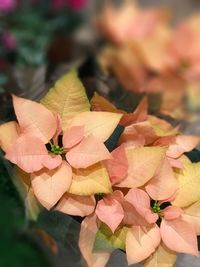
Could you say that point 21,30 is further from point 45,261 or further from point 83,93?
point 45,261

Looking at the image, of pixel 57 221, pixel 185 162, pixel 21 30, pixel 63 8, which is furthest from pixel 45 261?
pixel 63 8

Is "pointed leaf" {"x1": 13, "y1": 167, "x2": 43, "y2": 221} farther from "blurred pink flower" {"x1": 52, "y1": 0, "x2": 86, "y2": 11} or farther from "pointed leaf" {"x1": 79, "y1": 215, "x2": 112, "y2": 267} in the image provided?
"blurred pink flower" {"x1": 52, "y1": 0, "x2": 86, "y2": 11}

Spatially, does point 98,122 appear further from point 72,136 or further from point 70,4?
point 70,4

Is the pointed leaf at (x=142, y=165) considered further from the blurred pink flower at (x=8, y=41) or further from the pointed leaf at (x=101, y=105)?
the blurred pink flower at (x=8, y=41)

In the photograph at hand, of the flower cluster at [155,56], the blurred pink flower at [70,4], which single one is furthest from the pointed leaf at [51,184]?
the blurred pink flower at [70,4]

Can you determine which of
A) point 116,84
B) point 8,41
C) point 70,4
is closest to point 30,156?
point 116,84

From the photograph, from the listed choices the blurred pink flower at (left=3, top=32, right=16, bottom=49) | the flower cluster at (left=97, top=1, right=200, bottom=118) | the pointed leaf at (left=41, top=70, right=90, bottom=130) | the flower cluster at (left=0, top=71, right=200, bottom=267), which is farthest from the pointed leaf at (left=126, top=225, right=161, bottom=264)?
the blurred pink flower at (left=3, top=32, right=16, bottom=49)
